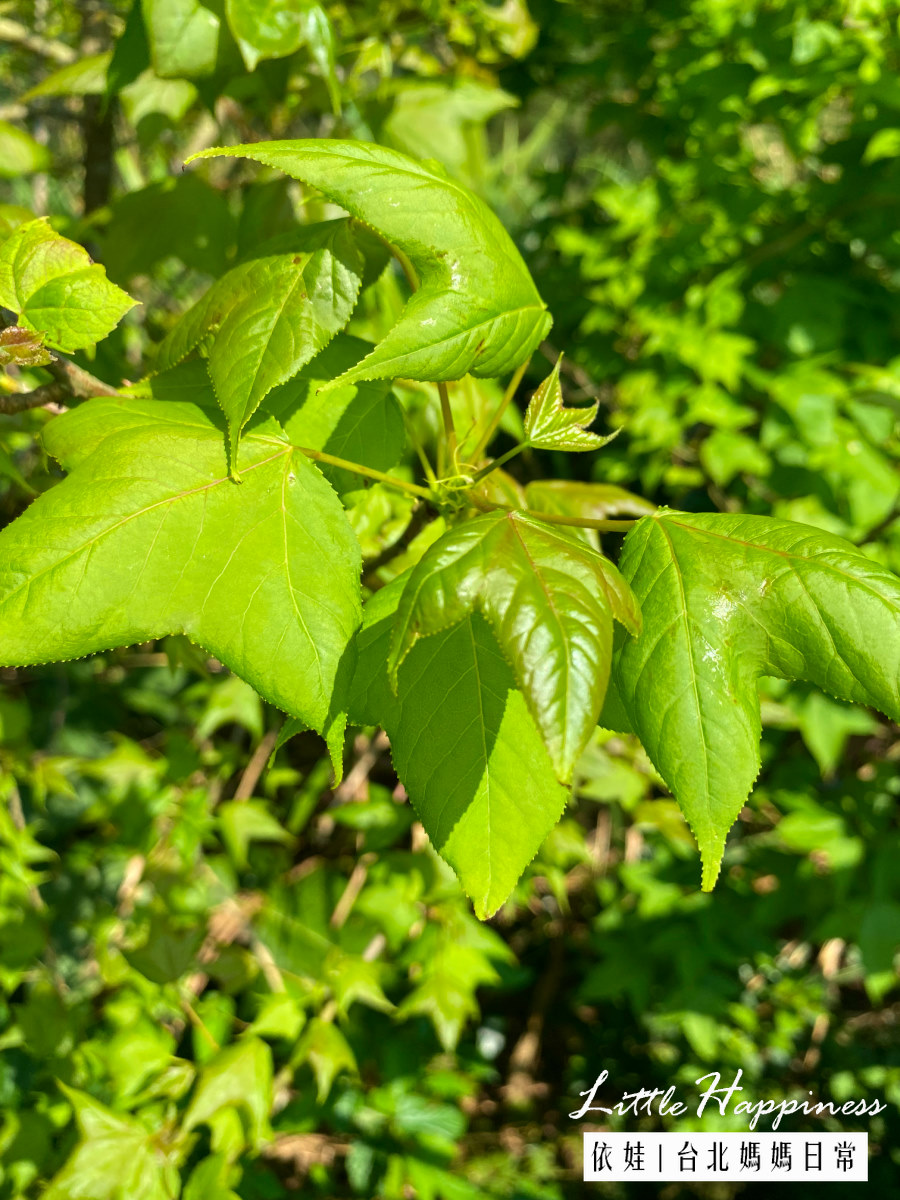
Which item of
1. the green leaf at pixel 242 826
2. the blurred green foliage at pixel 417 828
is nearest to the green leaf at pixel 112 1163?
the blurred green foliage at pixel 417 828

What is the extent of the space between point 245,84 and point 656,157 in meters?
1.73

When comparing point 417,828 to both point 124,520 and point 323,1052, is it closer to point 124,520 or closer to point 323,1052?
point 323,1052

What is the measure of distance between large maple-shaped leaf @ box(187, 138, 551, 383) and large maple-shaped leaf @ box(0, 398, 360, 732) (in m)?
0.17

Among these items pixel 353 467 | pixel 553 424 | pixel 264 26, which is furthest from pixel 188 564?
pixel 264 26

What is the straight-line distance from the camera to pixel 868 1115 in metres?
2.93

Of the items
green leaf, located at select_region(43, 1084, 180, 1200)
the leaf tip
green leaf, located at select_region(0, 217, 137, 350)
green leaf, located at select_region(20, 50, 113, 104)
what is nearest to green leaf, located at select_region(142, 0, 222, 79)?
green leaf, located at select_region(0, 217, 137, 350)

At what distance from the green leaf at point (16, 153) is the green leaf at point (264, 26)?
0.83 meters

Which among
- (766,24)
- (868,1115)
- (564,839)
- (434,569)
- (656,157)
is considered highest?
(766,24)

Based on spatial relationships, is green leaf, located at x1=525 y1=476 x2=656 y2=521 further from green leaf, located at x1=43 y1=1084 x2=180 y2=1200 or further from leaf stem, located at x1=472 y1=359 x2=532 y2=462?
green leaf, located at x1=43 y1=1084 x2=180 y2=1200

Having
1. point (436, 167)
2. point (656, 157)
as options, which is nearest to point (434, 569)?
point (436, 167)

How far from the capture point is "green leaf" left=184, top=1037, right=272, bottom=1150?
1.70m

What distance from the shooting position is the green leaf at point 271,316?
0.85 m

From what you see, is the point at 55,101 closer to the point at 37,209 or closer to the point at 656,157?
the point at 37,209

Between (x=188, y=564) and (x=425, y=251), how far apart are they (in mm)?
358
